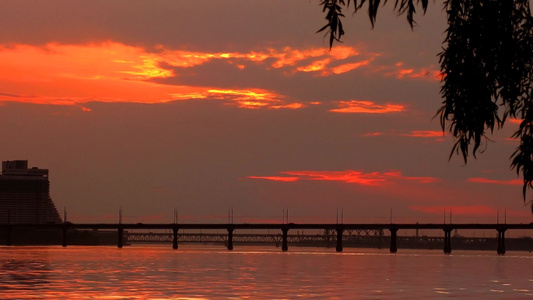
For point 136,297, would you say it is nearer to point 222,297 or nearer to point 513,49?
point 222,297

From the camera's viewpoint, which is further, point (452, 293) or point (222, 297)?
point (452, 293)

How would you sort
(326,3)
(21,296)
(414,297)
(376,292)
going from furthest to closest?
1. (376,292)
2. (414,297)
3. (21,296)
4. (326,3)

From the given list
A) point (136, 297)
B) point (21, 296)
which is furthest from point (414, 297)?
point (21, 296)

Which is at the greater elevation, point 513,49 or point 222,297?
point 513,49

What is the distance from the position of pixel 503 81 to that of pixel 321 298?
3516 cm

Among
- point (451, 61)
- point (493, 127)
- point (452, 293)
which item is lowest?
point (452, 293)

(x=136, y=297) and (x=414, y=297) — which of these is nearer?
(x=136, y=297)

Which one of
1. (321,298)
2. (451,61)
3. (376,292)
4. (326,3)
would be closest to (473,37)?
(451,61)

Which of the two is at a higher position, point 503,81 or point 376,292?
point 503,81

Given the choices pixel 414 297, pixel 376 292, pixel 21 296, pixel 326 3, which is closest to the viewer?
pixel 326 3

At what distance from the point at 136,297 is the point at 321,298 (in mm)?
11171

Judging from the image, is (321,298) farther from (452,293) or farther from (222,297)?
(452,293)

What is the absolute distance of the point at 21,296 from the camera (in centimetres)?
5469

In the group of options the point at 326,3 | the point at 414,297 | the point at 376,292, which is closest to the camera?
the point at 326,3
